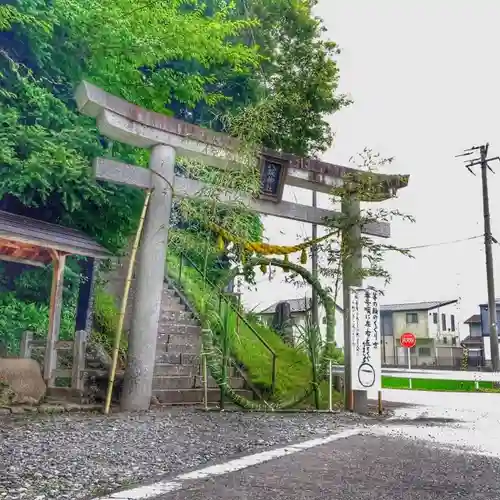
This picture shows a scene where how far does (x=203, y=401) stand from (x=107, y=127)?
4784mm

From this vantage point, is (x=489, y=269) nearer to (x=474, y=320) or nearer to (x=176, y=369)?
(x=176, y=369)

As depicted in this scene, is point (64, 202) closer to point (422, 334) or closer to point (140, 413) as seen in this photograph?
point (140, 413)

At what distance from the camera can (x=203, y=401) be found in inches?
362

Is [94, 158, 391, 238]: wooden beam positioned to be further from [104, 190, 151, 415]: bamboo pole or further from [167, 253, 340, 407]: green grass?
[167, 253, 340, 407]: green grass

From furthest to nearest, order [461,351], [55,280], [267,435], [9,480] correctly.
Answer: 1. [461,351]
2. [55,280]
3. [267,435]
4. [9,480]

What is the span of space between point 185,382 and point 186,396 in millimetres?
301

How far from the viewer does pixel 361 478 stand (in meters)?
4.16

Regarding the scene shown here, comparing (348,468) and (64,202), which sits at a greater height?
(64,202)

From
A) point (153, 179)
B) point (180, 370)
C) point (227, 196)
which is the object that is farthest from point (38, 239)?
point (180, 370)

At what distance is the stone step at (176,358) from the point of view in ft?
31.7

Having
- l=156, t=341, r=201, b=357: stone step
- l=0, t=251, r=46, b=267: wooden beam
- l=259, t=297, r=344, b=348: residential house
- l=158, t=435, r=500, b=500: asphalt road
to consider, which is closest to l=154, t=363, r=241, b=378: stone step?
l=156, t=341, r=201, b=357: stone step

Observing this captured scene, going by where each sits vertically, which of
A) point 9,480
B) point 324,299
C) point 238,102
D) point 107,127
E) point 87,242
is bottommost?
point 9,480

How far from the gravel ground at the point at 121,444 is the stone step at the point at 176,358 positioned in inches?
62.5

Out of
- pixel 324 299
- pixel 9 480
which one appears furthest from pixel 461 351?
pixel 9 480
